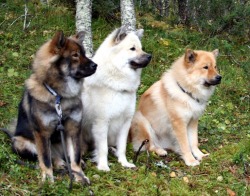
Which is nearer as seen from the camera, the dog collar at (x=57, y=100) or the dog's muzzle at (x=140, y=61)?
the dog collar at (x=57, y=100)

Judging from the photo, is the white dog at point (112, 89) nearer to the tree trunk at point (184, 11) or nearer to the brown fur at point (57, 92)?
the brown fur at point (57, 92)

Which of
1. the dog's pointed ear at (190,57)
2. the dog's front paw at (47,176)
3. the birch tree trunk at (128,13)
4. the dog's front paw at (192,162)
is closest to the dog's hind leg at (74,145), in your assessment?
the dog's front paw at (47,176)

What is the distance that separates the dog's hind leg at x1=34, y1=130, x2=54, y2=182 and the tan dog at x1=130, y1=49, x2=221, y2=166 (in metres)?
1.63

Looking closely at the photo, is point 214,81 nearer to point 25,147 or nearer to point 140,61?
point 140,61

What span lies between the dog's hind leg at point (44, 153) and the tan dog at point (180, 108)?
5.34 ft

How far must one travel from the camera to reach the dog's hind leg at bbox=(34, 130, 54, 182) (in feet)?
12.5

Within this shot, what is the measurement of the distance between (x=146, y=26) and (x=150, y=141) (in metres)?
4.88

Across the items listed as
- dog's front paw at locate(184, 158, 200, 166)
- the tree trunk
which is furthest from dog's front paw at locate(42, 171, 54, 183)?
the tree trunk

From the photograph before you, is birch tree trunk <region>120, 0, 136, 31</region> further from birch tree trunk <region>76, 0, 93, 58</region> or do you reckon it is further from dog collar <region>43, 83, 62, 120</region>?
dog collar <region>43, 83, 62, 120</region>

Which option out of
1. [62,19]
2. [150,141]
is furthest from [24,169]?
[62,19]

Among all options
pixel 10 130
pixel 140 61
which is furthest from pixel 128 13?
pixel 10 130

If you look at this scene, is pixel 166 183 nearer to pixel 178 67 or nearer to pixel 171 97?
pixel 171 97

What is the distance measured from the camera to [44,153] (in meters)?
3.82

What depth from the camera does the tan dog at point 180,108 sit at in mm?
5020
